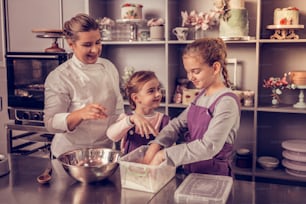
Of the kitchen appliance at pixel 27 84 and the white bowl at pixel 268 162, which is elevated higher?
the kitchen appliance at pixel 27 84

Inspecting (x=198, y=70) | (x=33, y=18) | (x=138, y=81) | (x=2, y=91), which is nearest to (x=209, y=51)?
(x=198, y=70)

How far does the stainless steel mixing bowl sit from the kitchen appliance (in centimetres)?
145

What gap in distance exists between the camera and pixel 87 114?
4.71ft

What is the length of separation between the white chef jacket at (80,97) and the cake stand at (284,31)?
126cm

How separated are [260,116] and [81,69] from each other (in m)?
1.56

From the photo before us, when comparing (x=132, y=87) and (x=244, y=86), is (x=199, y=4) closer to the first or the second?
(x=244, y=86)

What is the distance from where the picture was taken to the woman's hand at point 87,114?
1404 mm

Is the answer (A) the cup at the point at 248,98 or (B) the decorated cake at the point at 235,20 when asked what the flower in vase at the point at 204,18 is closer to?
(B) the decorated cake at the point at 235,20

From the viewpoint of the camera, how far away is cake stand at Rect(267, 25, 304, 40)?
97.8 inches

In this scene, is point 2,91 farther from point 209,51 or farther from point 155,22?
point 209,51

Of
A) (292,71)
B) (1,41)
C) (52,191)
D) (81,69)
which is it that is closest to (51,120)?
(81,69)

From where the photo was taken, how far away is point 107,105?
180cm

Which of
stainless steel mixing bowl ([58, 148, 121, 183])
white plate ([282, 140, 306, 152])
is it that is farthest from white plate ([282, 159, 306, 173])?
stainless steel mixing bowl ([58, 148, 121, 183])

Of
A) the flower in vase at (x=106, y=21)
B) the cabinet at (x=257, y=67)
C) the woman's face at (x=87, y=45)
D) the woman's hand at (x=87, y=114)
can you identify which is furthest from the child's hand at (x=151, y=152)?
the flower in vase at (x=106, y=21)
